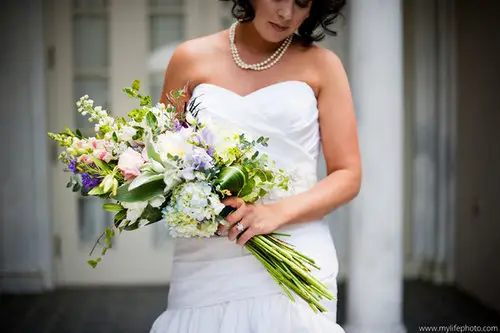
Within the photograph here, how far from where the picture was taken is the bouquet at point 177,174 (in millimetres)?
1704

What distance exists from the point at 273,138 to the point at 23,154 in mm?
4446

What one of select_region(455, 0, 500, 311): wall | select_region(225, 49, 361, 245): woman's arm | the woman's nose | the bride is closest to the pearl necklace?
the bride

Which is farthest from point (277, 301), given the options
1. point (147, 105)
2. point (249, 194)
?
point (147, 105)

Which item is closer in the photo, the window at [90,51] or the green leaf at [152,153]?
the green leaf at [152,153]

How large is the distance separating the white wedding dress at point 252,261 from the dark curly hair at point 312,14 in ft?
0.65

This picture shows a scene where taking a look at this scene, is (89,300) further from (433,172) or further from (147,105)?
(147,105)

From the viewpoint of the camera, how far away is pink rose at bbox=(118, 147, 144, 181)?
1.72 metres

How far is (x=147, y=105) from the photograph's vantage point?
6.08 ft

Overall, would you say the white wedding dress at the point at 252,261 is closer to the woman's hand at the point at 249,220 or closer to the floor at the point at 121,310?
the woman's hand at the point at 249,220

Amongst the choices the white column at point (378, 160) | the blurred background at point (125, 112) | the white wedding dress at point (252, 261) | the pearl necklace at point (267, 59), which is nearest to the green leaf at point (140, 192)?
the white wedding dress at point (252, 261)

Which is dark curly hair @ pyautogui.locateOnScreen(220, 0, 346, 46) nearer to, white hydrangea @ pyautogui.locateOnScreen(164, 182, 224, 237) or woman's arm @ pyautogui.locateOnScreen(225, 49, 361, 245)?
woman's arm @ pyautogui.locateOnScreen(225, 49, 361, 245)

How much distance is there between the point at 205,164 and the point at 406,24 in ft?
16.7

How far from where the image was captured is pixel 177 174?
67.0 inches

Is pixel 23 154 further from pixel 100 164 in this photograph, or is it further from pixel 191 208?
pixel 191 208
